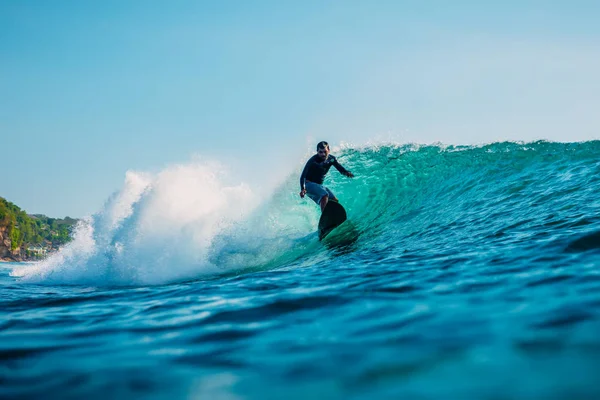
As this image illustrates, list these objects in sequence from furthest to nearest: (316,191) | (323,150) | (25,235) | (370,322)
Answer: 1. (25,235)
2. (316,191)
3. (323,150)
4. (370,322)

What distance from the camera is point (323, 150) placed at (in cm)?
1087

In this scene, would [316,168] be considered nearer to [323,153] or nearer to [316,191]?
[323,153]

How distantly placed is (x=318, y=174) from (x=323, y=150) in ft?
2.07

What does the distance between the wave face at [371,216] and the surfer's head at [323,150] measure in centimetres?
204

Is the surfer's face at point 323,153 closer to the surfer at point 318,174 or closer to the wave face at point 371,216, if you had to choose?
the surfer at point 318,174

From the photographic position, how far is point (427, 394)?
6.18 ft

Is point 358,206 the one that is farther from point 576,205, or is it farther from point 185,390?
point 185,390

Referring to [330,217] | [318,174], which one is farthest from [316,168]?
[330,217]

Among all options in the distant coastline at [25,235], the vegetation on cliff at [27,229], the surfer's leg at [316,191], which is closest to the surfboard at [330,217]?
the surfer's leg at [316,191]

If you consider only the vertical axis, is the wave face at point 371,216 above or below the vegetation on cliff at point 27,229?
below

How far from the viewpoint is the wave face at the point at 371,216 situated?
24.8ft

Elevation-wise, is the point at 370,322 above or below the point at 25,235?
below

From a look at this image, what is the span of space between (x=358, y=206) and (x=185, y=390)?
1166 centimetres

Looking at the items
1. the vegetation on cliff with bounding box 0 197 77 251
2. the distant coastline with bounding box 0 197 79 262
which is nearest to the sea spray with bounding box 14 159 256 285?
the distant coastline with bounding box 0 197 79 262
